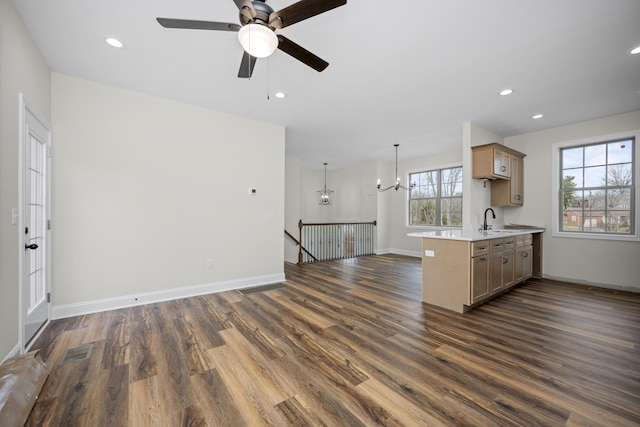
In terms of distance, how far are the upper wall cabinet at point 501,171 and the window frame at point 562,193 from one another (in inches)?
19.1

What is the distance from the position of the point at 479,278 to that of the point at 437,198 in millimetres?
4204

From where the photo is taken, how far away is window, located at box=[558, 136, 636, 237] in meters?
4.09

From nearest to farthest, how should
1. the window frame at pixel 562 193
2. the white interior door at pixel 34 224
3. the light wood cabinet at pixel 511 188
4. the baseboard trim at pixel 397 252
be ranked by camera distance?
the white interior door at pixel 34 224 < the window frame at pixel 562 193 < the light wood cabinet at pixel 511 188 < the baseboard trim at pixel 397 252

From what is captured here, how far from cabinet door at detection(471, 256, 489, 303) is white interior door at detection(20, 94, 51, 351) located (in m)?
4.44

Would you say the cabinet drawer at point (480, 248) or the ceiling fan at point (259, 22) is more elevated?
the ceiling fan at point (259, 22)

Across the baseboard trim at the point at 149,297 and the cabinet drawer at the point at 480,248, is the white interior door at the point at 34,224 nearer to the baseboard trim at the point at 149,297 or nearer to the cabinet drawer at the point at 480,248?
the baseboard trim at the point at 149,297

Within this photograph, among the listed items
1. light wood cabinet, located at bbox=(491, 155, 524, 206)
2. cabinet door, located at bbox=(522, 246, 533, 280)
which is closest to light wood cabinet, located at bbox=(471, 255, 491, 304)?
cabinet door, located at bbox=(522, 246, 533, 280)

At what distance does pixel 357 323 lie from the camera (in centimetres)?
280

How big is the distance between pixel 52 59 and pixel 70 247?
2.02 meters

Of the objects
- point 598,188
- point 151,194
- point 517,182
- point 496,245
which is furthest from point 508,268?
point 151,194

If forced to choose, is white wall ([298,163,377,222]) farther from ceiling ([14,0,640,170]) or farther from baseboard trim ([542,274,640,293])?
baseboard trim ([542,274,640,293])

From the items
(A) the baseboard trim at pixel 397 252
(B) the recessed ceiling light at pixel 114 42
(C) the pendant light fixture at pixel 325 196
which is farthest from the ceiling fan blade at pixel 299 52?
(C) the pendant light fixture at pixel 325 196

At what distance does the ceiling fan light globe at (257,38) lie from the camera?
1669 mm

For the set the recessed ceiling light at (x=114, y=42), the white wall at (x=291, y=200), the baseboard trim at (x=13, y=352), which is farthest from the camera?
the white wall at (x=291, y=200)
